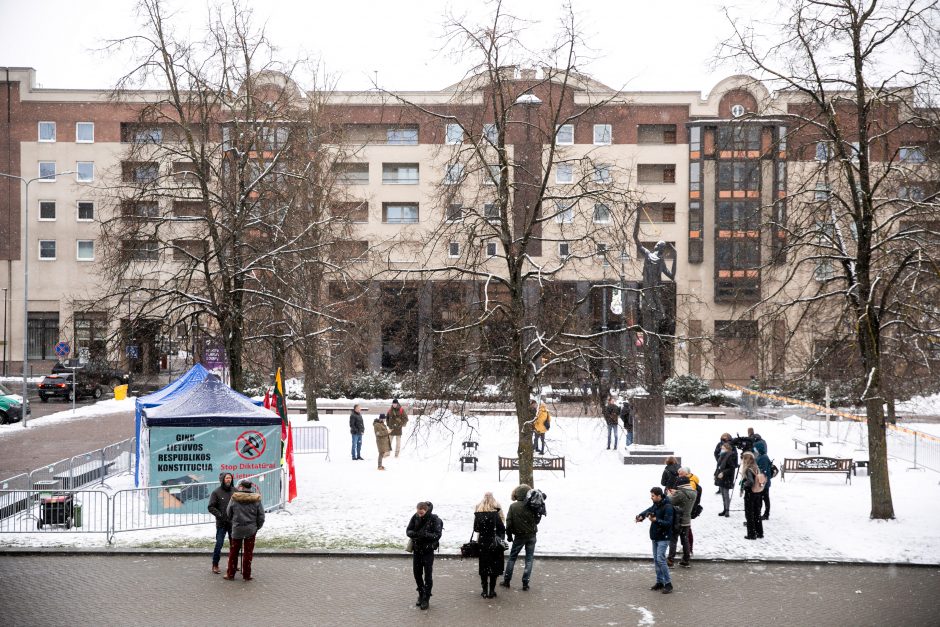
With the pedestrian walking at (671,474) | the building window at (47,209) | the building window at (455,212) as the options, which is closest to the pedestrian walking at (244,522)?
the building window at (455,212)

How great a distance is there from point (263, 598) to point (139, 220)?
467 inches

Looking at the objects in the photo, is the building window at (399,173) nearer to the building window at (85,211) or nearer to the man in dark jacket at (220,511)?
the building window at (85,211)

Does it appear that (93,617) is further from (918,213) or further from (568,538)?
(918,213)

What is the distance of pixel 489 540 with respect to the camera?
38.4 feet

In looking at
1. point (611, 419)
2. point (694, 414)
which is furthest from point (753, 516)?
point (694, 414)

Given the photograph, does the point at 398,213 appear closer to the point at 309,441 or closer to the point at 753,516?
the point at 309,441

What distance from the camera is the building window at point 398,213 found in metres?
58.8

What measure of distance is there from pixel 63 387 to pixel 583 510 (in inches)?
1378

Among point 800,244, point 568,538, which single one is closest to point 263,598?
point 568,538

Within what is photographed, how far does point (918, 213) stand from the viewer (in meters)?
16.2

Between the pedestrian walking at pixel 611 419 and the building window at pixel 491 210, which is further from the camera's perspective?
the pedestrian walking at pixel 611 419

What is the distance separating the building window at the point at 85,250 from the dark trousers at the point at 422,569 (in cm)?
5416

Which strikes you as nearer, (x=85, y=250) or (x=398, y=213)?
(x=398, y=213)

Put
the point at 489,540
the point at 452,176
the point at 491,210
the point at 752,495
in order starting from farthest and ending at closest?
1. the point at 491,210
2. the point at 452,176
3. the point at 752,495
4. the point at 489,540
